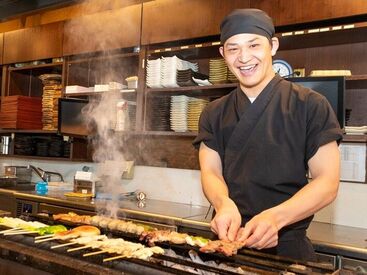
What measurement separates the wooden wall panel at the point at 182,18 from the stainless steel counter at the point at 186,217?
153 centimetres

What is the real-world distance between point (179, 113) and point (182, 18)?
85 centimetres

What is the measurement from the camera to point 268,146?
1.64 m

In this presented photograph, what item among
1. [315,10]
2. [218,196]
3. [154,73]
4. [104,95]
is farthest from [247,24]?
[104,95]

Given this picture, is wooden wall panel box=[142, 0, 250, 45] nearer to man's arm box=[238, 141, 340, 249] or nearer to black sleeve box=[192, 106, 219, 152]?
black sleeve box=[192, 106, 219, 152]

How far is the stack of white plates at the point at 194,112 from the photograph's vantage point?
10.8 ft

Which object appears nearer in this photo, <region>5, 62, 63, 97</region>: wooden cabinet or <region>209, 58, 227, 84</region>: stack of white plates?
<region>209, 58, 227, 84</region>: stack of white plates

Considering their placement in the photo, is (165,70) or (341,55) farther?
(165,70)

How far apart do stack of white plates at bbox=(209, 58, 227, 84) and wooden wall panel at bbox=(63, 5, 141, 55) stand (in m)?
0.86

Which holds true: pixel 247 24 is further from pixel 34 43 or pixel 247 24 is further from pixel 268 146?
pixel 34 43

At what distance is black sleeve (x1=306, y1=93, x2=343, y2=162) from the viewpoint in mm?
1530

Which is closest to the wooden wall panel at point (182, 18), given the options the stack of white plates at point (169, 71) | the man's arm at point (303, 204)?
the stack of white plates at point (169, 71)

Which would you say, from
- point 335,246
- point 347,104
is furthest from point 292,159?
point 347,104

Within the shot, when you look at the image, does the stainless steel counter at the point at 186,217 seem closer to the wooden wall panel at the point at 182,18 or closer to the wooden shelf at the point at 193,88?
the wooden shelf at the point at 193,88

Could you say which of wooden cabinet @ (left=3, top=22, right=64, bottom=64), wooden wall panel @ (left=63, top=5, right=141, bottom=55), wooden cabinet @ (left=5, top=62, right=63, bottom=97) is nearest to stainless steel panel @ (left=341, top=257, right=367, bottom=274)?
wooden wall panel @ (left=63, top=5, right=141, bottom=55)
